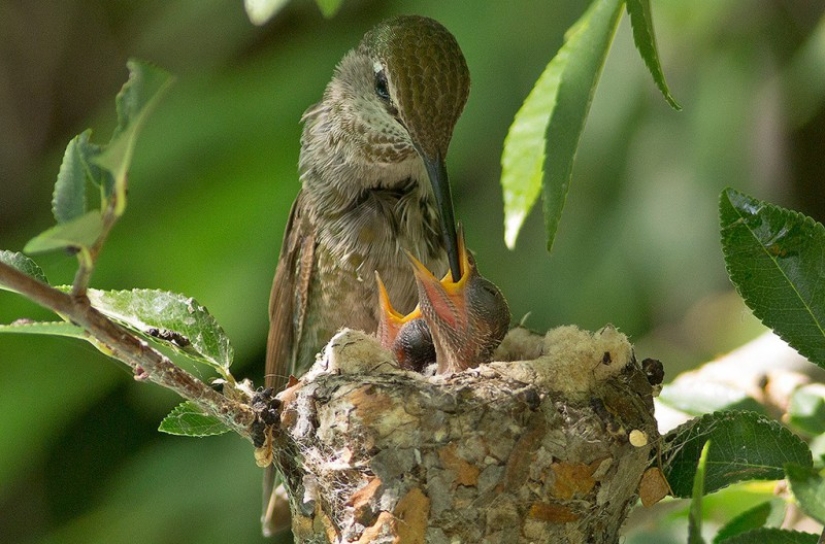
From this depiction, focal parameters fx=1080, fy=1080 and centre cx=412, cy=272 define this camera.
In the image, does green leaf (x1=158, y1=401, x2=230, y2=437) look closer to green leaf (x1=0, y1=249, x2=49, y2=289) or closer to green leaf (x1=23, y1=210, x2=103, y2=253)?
green leaf (x1=0, y1=249, x2=49, y2=289)

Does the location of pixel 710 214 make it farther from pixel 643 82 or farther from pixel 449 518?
pixel 449 518

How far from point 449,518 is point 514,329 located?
3.07 feet

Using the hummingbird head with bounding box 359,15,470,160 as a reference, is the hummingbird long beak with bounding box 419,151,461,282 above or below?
below

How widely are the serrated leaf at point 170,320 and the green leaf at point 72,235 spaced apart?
0.49 meters

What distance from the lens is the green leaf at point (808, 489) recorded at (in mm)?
1348

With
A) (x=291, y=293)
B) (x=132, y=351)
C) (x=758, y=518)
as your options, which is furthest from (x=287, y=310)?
(x=132, y=351)

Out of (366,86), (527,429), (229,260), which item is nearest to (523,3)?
(229,260)

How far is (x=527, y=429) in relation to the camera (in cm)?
191

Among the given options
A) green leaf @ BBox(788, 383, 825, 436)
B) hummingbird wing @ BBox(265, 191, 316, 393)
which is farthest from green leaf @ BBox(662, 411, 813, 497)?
hummingbird wing @ BBox(265, 191, 316, 393)

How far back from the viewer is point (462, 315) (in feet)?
7.52

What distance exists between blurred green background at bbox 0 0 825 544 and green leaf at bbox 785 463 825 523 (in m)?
2.82

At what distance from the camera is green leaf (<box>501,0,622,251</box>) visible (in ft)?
4.69

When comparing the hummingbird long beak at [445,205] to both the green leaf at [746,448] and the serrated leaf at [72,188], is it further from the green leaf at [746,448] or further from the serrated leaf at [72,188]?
the serrated leaf at [72,188]

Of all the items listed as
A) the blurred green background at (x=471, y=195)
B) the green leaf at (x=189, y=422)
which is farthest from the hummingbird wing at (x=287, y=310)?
the green leaf at (x=189, y=422)
